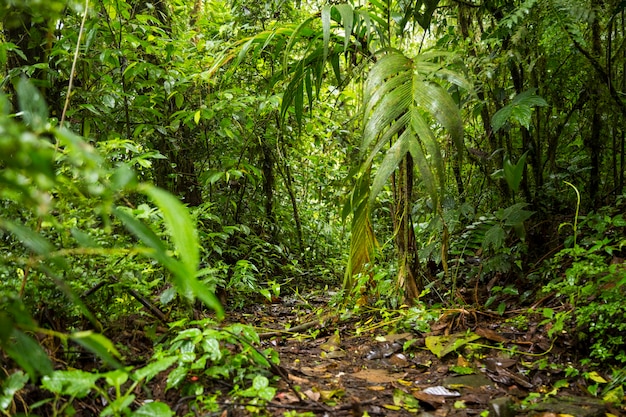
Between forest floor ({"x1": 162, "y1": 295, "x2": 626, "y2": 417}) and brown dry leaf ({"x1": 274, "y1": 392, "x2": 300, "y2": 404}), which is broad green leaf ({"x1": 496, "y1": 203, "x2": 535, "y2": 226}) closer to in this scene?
forest floor ({"x1": 162, "y1": 295, "x2": 626, "y2": 417})

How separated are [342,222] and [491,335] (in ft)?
3.98

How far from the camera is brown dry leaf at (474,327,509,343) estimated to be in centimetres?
225

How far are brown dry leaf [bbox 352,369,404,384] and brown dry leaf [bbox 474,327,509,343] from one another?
0.46 meters

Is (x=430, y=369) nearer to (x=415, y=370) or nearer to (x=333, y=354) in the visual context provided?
(x=415, y=370)

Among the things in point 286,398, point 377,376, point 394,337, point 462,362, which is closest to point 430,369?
point 462,362

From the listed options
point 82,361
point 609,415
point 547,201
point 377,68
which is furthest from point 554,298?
point 82,361

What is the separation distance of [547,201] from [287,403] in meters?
2.22

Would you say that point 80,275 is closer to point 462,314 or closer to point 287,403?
point 287,403

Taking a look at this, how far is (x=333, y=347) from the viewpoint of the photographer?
2.51 metres

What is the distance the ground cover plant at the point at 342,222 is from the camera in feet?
5.02

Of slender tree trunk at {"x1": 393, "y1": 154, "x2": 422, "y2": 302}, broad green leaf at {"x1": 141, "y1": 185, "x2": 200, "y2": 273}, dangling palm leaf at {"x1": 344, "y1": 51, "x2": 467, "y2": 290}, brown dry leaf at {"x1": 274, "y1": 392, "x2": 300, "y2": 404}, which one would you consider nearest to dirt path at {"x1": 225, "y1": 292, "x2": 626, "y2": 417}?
brown dry leaf at {"x1": 274, "y1": 392, "x2": 300, "y2": 404}

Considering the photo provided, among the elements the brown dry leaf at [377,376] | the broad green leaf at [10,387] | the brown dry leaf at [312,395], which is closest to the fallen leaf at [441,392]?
Answer: the brown dry leaf at [377,376]

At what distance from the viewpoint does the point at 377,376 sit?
208 centimetres

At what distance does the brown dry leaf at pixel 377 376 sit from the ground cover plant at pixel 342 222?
1 centimetres
